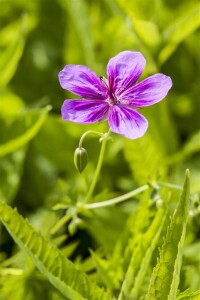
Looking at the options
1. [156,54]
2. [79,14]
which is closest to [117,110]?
[156,54]

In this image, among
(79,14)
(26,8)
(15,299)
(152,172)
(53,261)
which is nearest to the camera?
(53,261)

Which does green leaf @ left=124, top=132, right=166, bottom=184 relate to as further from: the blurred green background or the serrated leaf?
the serrated leaf

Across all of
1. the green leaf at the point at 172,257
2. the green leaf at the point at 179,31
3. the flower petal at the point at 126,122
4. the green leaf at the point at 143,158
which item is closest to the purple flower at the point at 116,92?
the flower petal at the point at 126,122

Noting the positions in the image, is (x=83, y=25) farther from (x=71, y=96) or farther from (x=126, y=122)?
(x=126, y=122)

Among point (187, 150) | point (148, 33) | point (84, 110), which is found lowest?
point (187, 150)

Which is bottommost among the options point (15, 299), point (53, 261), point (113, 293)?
point (113, 293)

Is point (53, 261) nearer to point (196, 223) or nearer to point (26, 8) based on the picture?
point (196, 223)

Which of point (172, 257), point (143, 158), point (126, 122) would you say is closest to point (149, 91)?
point (126, 122)
